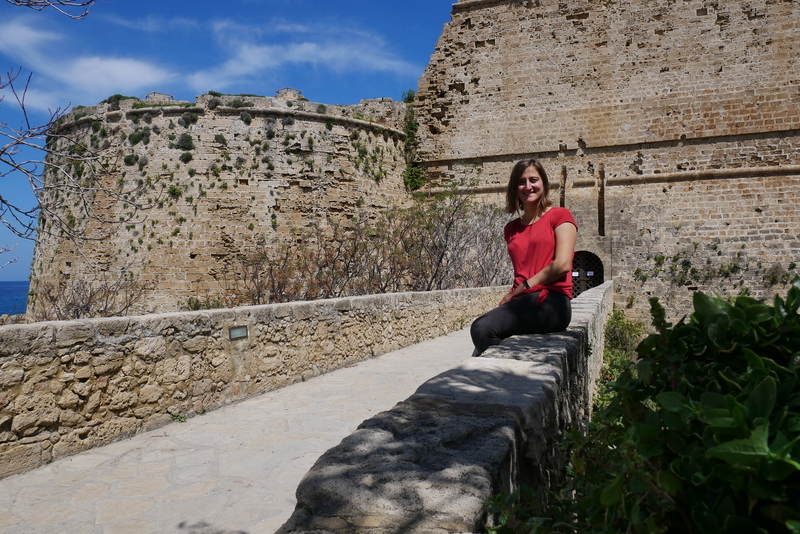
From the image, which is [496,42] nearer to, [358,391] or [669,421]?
[358,391]

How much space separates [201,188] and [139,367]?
12477mm

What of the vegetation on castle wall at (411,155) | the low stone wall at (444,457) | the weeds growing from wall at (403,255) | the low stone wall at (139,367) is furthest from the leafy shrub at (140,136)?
the low stone wall at (444,457)

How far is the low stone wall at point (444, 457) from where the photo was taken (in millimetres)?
1236

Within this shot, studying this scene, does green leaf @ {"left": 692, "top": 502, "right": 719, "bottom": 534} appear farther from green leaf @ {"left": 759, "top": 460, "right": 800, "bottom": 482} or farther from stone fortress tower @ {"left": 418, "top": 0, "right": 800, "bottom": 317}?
stone fortress tower @ {"left": 418, "top": 0, "right": 800, "bottom": 317}

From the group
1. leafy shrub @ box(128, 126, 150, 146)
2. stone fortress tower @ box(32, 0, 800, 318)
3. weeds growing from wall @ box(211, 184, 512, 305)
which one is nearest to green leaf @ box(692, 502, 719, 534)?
weeds growing from wall @ box(211, 184, 512, 305)

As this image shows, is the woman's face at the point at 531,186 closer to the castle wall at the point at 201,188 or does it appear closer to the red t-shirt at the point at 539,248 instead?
the red t-shirt at the point at 539,248

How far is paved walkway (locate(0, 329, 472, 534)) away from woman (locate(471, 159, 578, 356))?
120 cm

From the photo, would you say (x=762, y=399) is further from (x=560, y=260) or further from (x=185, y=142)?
(x=185, y=142)

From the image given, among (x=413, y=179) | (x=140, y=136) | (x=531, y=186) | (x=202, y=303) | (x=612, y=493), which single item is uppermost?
(x=140, y=136)

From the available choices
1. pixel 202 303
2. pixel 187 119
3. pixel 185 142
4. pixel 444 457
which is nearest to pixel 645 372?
pixel 444 457

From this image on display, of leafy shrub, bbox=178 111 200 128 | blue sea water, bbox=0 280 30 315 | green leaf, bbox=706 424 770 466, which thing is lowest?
blue sea water, bbox=0 280 30 315

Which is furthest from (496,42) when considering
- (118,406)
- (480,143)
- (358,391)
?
(118,406)

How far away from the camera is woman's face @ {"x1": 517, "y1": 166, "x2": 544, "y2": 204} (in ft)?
11.2

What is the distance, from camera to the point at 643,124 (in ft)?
54.5
